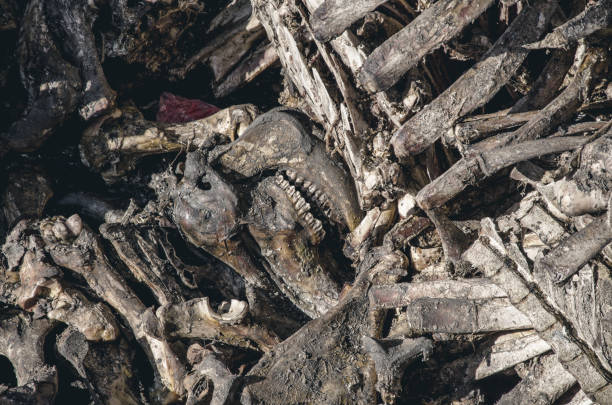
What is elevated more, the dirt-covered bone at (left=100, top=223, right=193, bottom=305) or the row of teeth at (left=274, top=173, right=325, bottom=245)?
the dirt-covered bone at (left=100, top=223, right=193, bottom=305)

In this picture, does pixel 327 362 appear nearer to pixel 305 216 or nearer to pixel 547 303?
pixel 305 216

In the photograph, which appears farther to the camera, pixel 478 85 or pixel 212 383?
pixel 212 383

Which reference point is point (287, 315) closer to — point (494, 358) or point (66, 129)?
point (494, 358)

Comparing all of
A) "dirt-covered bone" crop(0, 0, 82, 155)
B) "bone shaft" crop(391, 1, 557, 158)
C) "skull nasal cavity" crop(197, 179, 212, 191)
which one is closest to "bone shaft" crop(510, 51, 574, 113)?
"bone shaft" crop(391, 1, 557, 158)

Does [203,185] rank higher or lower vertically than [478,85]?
higher

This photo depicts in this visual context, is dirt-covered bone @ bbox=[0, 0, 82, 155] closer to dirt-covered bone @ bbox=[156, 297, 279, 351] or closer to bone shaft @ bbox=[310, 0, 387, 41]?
dirt-covered bone @ bbox=[156, 297, 279, 351]

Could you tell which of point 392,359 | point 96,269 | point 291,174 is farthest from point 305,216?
point 96,269

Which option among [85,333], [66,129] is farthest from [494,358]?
[66,129]

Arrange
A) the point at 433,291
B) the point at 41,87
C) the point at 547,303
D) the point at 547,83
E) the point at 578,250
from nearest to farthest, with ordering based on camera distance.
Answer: the point at 578,250 < the point at 547,303 < the point at 547,83 < the point at 433,291 < the point at 41,87
